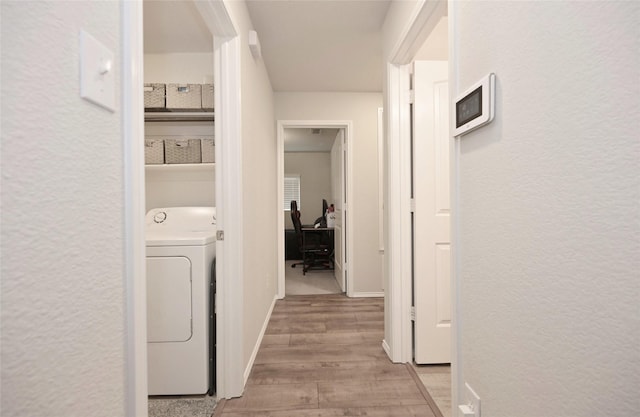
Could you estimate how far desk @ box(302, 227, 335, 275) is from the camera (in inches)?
214

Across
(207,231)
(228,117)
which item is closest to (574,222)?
(228,117)

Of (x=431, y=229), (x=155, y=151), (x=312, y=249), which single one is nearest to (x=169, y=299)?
(x=155, y=151)

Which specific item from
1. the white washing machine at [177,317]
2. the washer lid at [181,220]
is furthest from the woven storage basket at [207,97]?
the white washing machine at [177,317]

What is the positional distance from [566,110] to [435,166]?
57.1 inches

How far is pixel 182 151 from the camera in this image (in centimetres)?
244

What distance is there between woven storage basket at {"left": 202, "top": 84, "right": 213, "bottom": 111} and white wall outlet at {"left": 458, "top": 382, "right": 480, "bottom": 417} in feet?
7.54

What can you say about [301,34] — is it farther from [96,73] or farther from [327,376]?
[327,376]

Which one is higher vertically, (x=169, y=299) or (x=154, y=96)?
(x=154, y=96)

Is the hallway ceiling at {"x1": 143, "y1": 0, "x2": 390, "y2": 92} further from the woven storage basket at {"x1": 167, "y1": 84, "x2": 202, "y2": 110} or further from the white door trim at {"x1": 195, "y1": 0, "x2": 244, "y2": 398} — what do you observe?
the white door trim at {"x1": 195, "y1": 0, "x2": 244, "y2": 398}

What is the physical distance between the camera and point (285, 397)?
1814 millimetres

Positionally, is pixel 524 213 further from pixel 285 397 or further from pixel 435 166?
pixel 285 397

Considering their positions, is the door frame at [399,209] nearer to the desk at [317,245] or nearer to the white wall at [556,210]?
the white wall at [556,210]

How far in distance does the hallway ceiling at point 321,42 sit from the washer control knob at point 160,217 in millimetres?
1605

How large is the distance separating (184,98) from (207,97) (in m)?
0.17
